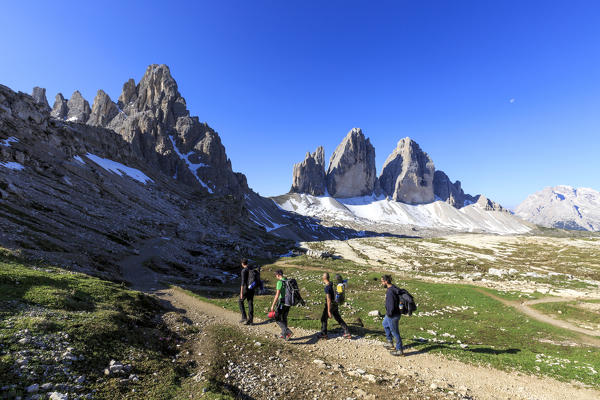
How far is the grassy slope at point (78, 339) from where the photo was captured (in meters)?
7.73

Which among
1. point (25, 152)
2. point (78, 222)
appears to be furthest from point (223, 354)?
point (25, 152)

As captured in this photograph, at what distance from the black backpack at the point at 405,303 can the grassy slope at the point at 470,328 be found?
10.4 ft

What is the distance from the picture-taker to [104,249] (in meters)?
38.5

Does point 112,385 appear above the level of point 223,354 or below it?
above

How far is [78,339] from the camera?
977 cm

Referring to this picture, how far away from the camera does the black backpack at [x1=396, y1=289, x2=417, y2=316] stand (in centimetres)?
1266

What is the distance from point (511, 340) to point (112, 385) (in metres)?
24.1

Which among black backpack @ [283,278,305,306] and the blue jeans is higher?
black backpack @ [283,278,305,306]

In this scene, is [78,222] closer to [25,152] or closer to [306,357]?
[25,152]

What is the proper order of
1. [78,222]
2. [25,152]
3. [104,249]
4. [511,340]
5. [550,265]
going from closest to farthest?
[511,340] → [104,249] → [78,222] → [25,152] → [550,265]

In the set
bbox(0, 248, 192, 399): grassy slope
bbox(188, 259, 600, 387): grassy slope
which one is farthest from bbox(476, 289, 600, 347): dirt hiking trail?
bbox(0, 248, 192, 399): grassy slope

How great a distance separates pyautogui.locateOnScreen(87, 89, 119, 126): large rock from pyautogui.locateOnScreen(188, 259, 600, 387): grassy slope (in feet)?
738

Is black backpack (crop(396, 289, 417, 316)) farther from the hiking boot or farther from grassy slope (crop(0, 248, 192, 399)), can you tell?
grassy slope (crop(0, 248, 192, 399))

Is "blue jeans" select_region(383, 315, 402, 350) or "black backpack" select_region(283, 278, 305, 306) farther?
"black backpack" select_region(283, 278, 305, 306)
